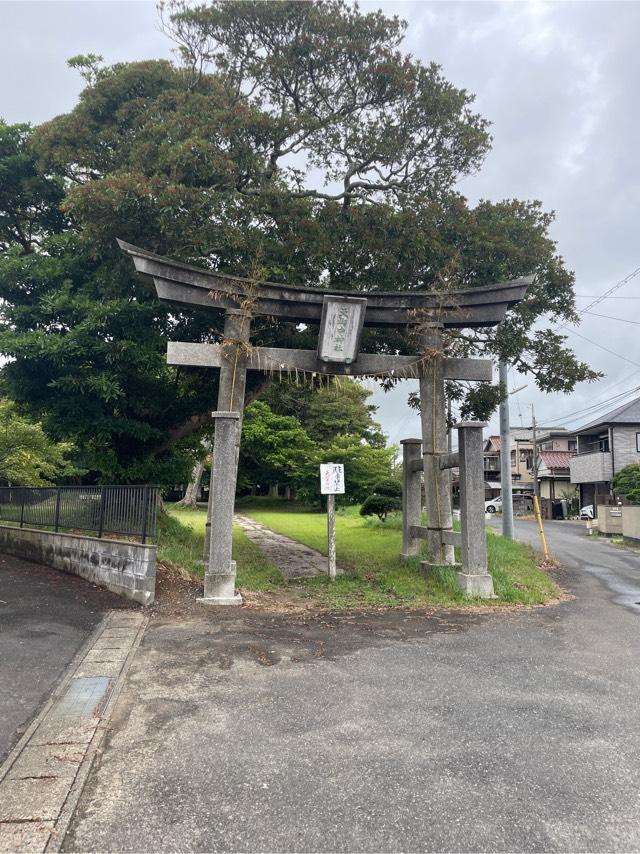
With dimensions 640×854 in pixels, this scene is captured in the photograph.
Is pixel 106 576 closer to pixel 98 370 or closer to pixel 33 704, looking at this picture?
pixel 98 370

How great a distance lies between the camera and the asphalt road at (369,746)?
2812mm

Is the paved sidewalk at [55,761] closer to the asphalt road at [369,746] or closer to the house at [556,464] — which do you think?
the asphalt road at [369,746]

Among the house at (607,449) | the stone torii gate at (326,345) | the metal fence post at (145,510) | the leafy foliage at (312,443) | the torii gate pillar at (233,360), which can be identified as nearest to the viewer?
the metal fence post at (145,510)

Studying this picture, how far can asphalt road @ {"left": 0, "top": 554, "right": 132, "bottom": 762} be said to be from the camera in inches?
175

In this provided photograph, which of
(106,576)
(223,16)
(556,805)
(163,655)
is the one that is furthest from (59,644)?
(223,16)

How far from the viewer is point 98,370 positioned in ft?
34.6

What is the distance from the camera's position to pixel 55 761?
3.49 metres

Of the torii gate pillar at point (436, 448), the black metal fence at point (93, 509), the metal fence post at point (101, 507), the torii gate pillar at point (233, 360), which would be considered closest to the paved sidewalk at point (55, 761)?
the black metal fence at point (93, 509)

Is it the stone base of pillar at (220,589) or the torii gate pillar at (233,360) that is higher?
the torii gate pillar at (233,360)

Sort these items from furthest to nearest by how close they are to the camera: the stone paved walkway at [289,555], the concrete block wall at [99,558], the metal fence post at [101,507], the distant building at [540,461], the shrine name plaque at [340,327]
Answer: the distant building at [540,461] → the stone paved walkway at [289,555] → the metal fence post at [101,507] → the shrine name plaque at [340,327] → the concrete block wall at [99,558]

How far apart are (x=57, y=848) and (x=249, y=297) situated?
7.77 m

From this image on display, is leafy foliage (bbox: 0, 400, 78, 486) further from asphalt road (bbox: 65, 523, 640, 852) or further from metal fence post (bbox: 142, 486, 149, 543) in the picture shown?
asphalt road (bbox: 65, 523, 640, 852)

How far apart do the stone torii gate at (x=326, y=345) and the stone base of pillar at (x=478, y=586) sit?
3.23 feet

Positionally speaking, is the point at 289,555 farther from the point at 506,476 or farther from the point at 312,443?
the point at 312,443
